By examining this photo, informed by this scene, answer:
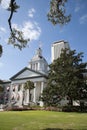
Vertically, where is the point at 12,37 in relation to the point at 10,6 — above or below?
below

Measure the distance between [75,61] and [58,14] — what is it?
98.7 ft

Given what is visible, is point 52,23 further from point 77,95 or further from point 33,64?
point 33,64

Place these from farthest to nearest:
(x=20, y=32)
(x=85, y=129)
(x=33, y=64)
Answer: (x=33, y=64), (x=20, y=32), (x=85, y=129)

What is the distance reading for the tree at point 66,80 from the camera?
40906mm

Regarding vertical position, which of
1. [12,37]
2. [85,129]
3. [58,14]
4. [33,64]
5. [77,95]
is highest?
[33,64]

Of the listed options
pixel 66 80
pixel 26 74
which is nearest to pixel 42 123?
pixel 66 80

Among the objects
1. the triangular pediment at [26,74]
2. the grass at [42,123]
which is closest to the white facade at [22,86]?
the triangular pediment at [26,74]

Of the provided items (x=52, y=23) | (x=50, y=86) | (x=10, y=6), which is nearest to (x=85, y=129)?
(x=52, y=23)

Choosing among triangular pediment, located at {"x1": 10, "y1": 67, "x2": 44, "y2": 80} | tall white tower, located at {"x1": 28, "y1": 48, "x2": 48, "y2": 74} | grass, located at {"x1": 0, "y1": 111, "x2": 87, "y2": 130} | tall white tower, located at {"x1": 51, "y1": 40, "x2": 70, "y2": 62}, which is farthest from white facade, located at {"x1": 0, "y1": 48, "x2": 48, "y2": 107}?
grass, located at {"x1": 0, "y1": 111, "x2": 87, "y2": 130}

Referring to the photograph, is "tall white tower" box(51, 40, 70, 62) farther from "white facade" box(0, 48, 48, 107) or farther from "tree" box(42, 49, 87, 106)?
"tree" box(42, 49, 87, 106)

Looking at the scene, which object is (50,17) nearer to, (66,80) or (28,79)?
(66,80)

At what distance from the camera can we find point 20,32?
16578mm

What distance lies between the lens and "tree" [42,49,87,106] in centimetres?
4091

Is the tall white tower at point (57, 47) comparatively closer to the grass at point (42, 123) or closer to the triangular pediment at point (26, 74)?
the triangular pediment at point (26, 74)
